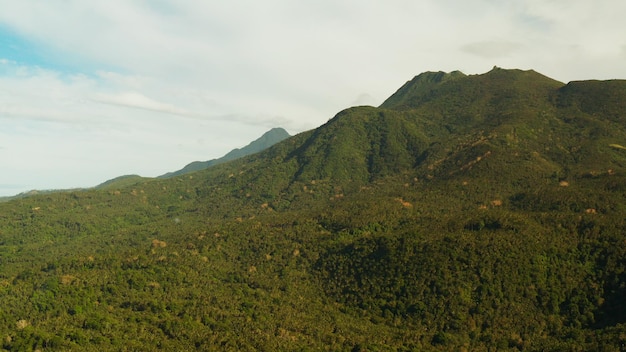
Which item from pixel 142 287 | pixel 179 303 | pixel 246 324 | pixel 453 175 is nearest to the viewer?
pixel 246 324

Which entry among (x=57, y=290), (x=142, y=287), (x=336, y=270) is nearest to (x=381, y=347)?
(x=336, y=270)

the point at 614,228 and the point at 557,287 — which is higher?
the point at 614,228

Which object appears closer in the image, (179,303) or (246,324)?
(246,324)

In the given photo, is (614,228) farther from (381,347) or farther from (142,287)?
(142,287)

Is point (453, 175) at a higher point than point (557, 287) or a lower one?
higher

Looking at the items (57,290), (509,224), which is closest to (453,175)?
(509,224)

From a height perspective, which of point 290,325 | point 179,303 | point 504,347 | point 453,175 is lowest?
point 504,347

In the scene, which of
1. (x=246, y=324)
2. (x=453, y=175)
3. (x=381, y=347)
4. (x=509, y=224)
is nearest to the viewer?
(x=381, y=347)

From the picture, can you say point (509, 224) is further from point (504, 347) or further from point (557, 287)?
point (504, 347)

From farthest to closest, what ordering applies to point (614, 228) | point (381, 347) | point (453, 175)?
point (453, 175) < point (614, 228) < point (381, 347)
